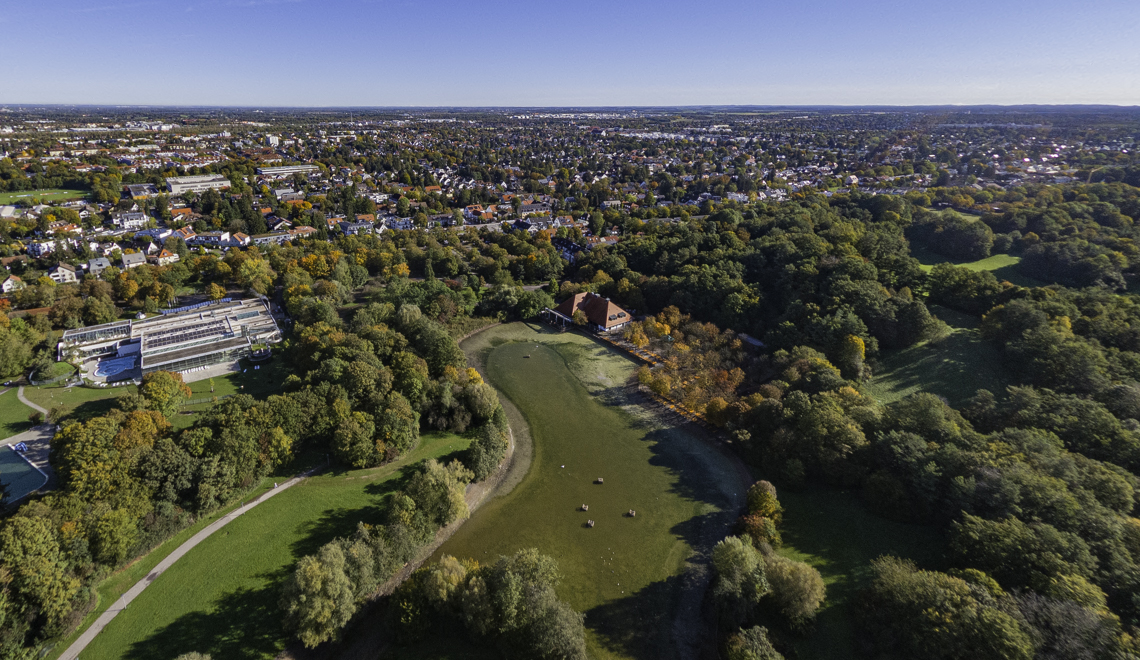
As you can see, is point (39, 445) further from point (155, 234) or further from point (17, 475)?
point (155, 234)

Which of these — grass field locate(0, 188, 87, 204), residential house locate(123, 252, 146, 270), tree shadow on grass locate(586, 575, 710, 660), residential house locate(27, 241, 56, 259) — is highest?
grass field locate(0, 188, 87, 204)

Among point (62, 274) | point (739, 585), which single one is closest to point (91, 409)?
point (62, 274)

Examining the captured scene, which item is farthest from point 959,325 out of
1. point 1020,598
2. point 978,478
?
point 1020,598

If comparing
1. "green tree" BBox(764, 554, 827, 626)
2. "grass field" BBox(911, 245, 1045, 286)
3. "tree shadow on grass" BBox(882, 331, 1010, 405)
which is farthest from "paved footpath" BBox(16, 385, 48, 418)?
"grass field" BBox(911, 245, 1045, 286)

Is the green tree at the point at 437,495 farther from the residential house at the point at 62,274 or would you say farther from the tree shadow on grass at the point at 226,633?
the residential house at the point at 62,274

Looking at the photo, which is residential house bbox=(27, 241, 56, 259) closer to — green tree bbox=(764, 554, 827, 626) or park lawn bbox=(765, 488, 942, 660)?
green tree bbox=(764, 554, 827, 626)

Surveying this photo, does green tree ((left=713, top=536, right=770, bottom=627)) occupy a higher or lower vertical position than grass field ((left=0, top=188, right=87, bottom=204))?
lower

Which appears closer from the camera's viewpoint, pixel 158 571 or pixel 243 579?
pixel 243 579

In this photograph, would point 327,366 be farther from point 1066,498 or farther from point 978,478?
point 1066,498
